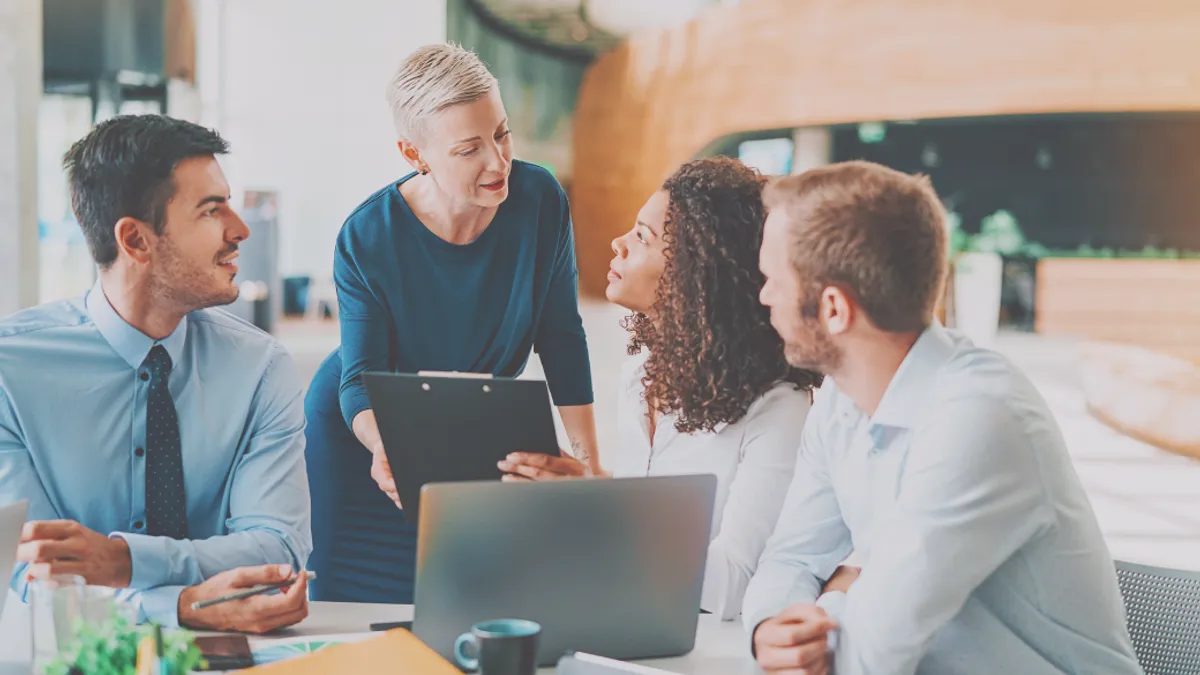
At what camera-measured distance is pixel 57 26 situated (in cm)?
884

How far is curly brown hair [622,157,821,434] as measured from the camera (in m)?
2.10

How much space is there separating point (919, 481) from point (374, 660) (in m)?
0.68

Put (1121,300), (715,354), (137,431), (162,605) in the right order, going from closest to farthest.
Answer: (162,605), (137,431), (715,354), (1121,300)

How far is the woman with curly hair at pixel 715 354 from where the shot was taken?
2.01 metres

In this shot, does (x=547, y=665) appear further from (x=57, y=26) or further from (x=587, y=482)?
(x=57, y=26)

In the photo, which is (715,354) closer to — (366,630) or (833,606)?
(833,606)

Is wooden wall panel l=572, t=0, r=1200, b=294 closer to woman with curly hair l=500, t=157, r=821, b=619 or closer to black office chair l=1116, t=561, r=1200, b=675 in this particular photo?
woman with curly hair l=500, t=157, r=821, b=619

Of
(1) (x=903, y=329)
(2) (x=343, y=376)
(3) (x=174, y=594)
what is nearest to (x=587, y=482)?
(1) (x=903, y=329)

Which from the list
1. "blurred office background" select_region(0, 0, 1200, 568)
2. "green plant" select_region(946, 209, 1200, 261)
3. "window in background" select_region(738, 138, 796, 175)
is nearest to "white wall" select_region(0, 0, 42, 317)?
"blurred office background" select_region(0, 0, 1200, 568)

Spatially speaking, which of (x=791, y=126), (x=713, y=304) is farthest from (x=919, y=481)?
(x=791, y=126)

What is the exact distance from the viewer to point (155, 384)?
1.99 meters

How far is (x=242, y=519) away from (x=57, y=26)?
814 centimetres

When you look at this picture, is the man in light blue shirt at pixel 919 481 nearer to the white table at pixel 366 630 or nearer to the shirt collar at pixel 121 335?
the white table at pixel 366 630

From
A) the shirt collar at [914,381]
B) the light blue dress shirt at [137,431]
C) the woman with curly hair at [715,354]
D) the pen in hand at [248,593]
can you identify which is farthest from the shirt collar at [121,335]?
the shirt collar at [914,381]
